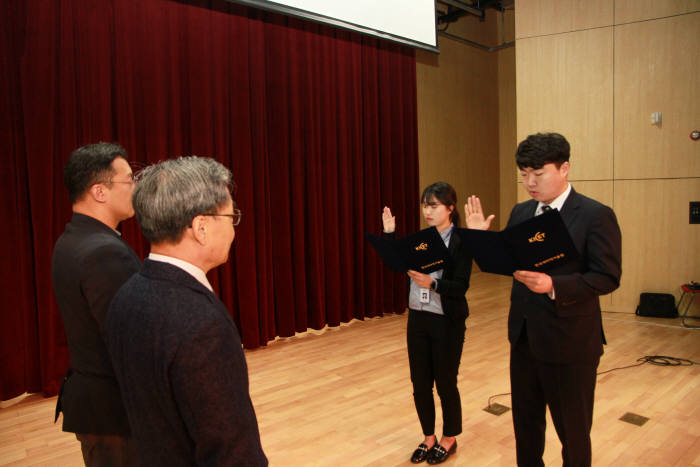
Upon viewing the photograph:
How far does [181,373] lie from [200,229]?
0.94 feet

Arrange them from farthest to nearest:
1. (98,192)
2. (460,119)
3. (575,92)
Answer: (460,119) → (575,92) → (98,192)

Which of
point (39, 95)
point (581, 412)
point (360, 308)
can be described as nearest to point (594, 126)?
point (360, 308)

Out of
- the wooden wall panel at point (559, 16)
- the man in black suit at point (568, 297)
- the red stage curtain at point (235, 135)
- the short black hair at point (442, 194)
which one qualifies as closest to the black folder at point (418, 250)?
the short black hair at point (442, 194)

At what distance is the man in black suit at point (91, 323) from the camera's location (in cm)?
141

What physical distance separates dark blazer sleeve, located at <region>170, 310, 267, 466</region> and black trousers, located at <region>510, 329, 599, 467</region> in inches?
51.5

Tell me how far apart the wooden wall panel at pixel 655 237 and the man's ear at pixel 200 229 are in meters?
5.60

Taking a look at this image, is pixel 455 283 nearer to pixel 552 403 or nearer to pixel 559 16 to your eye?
pixel 552 403

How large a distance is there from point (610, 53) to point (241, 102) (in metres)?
4.03

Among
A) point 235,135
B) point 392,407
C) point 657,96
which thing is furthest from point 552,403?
point 657,96

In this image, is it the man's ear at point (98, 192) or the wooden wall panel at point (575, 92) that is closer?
the man's ear at point (98, 192)

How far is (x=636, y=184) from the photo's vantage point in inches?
215

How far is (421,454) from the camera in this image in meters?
2.56

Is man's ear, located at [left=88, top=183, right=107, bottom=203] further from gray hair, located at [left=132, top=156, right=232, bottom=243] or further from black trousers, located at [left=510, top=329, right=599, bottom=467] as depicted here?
black trousers, located at [left=510, top=329, right=599, bottom=467]

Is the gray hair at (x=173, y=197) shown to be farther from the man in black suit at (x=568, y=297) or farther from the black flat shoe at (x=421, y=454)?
the black flat shoe at (x=421, y=454)
